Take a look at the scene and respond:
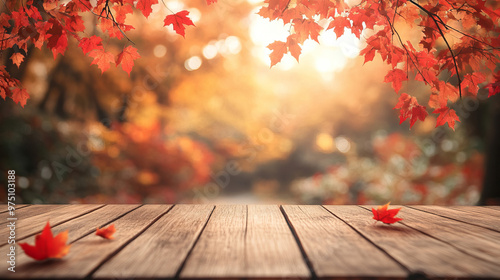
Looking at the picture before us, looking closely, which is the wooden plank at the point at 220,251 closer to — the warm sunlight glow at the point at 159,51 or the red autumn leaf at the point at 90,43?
the red autumn leaf at the point at 90,43

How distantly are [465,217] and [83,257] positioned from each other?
1.89m

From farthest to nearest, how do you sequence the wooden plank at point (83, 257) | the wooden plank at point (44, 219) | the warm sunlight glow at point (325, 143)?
the warm sunlight glow at point (325, 143)
the wooden plank at point (44, 219)
the wooden plank at point (83, 257)

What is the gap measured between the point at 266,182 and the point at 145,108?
257 inches

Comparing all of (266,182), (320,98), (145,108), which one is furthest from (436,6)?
(266,182)

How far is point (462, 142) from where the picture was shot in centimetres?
782

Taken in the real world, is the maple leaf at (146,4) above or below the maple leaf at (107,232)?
above

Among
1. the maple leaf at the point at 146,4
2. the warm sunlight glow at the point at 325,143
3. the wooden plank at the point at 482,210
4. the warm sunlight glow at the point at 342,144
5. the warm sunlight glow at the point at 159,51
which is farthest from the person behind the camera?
the warm sunlight glow at the point at 325,143

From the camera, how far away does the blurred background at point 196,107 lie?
6.25 m

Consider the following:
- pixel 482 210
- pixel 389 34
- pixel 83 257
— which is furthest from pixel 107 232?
pixel 482 210

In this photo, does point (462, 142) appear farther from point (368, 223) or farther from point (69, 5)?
point (69, 5)

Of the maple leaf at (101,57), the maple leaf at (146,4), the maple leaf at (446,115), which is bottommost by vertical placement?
the maple leaf at (446,115)

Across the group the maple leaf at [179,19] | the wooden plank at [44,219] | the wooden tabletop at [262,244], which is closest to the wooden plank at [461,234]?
the wooden tabletop at [262,244]

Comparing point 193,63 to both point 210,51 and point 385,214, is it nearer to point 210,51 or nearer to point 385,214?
point 210,51

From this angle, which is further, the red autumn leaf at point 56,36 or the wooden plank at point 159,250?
the red autumn leaf at point 56,36
